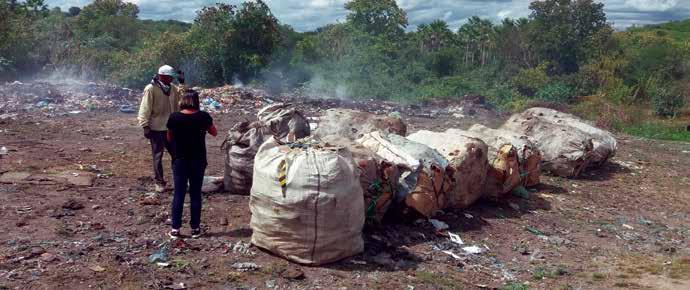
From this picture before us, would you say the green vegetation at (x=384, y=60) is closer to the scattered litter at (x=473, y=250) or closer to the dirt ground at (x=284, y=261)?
the dirt ground at (x=284, y=261)

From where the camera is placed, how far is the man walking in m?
5.32

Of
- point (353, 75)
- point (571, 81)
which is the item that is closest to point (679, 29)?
point (571, 81)

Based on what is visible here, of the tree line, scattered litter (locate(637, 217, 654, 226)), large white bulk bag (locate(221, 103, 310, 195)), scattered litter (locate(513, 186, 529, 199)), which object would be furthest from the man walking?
the tree line

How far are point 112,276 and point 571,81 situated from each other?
819 inches

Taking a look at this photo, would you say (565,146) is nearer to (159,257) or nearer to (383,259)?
(383,259)

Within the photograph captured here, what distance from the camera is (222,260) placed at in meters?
4.08

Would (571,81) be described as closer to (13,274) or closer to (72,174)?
(72,174)

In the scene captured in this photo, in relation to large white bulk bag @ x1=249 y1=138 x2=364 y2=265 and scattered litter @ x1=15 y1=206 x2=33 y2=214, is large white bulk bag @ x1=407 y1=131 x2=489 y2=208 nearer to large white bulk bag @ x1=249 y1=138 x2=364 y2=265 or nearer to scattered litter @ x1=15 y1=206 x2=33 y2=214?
large white bulk bag @ x1=249 y1=138 x2=364 y2=265

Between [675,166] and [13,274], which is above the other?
[13,274]

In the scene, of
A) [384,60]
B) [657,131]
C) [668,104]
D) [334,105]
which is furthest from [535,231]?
[384,60]

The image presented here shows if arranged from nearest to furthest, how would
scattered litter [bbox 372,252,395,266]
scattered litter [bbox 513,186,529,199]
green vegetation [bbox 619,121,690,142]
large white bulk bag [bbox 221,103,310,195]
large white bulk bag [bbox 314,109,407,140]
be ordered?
1. scattered litter [bbox 372,252,395,266]
2. large white bulk bag [bbox 221,103,310,195]
3. scattered litter [bbox 513,186,529,199]
4. large white bulk bag [bbox 314,109,407,140]
5. green vegetation [bbox 619,121,690,142]

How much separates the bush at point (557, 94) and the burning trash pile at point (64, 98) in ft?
43.9

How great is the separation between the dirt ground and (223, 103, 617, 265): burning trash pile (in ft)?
0.60

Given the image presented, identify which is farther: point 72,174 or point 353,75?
point 353,75
